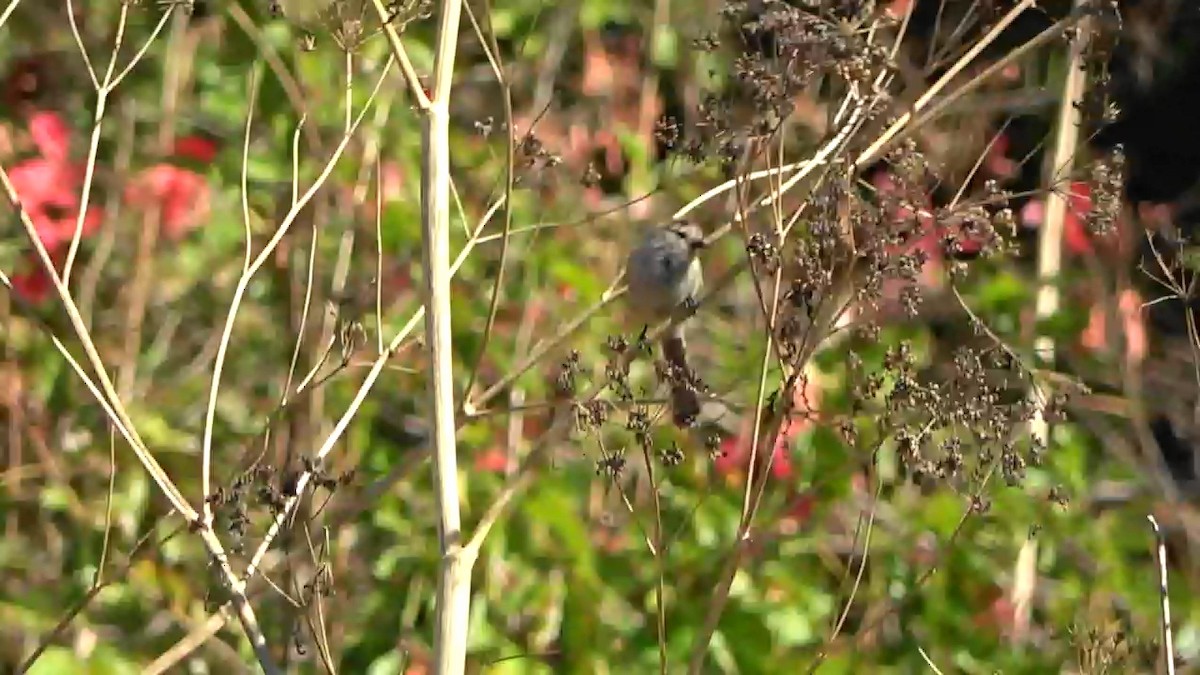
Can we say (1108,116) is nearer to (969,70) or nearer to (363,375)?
(363,375)

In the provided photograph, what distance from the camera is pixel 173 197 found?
3.44m

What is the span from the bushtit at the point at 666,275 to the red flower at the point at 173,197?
3.02 ft

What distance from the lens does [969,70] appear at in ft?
13.7

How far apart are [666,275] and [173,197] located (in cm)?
106

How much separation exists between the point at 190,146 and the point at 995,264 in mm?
1730

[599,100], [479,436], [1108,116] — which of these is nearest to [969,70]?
[599,100]

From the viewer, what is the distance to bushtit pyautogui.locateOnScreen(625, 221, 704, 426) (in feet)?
9.57

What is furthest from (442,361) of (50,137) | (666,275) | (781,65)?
(50,137)

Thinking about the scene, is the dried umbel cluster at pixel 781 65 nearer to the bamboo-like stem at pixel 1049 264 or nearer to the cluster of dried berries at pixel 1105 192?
the cluster of dried berries at pixel 1105 192

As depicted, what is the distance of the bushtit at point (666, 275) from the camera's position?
2.92 meters

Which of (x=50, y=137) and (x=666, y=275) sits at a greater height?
(x=50, y=137)

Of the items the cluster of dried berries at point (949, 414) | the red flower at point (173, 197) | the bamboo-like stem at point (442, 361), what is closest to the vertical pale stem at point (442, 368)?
the bamboo-like stem at point (442, 361)

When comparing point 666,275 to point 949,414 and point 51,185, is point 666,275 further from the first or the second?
point 51,185

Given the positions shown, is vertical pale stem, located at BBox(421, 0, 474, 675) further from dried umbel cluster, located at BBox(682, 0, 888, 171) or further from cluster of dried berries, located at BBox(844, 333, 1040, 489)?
cluster of dried berries, located at BBox(844, 333, 1040, 489)
